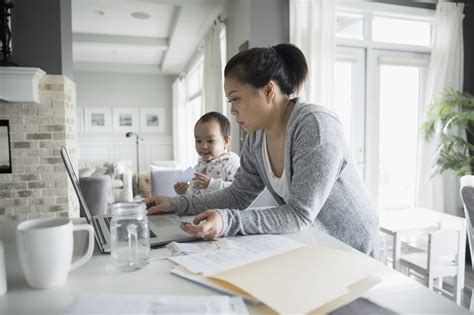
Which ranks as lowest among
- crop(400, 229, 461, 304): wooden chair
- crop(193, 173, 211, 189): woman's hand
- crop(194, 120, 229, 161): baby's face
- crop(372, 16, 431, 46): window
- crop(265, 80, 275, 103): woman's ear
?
crop(400, 229, 461, 304): wooden chair

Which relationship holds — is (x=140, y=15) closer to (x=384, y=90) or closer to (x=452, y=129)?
(x=384, y=90)

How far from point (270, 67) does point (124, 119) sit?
A: 6905 millimetres

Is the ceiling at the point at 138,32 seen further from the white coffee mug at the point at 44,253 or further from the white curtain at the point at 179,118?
the white coffee mug at the point at 44,253

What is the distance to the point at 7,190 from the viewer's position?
2781 mm

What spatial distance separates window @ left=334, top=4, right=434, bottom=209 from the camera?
3312 millimetres

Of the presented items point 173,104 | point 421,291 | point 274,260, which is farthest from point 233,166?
point 173,104

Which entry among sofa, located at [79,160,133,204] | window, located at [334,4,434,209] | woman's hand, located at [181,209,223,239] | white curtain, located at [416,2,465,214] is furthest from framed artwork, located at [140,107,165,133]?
woman's hand, located at [181,209,223,239]

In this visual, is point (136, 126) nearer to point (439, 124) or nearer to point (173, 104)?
point (173, 104)

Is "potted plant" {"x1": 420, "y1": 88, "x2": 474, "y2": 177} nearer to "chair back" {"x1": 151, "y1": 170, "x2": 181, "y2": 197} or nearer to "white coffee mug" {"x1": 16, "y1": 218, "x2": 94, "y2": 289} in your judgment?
"chair back" {"x1": 151, "y1": 170, "x2": 181, "y2": 197}

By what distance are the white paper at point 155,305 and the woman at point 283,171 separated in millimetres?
247

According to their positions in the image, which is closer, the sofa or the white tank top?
the white tank top

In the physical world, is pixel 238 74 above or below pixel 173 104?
below

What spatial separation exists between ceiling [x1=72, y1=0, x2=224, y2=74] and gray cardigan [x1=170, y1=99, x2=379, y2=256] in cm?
296

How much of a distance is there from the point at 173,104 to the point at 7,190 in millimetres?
4895
